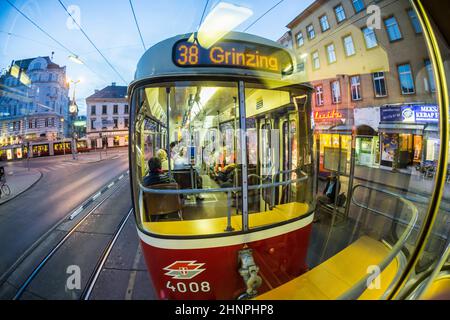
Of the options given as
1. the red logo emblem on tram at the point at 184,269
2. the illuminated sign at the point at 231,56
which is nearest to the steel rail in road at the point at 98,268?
the red logo emblem on tram at the point at 184,269

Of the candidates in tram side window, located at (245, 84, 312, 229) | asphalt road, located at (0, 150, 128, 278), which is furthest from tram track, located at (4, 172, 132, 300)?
tram side window, located at (245, 84, 312, 229)

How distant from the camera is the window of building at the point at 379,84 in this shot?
4137 mm

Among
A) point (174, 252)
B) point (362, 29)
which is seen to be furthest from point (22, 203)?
point (362, 29)

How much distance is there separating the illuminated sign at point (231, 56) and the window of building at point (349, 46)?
2201 millimetres

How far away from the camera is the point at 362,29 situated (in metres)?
2.82

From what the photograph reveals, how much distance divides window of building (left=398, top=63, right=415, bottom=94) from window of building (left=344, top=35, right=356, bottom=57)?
76 cm

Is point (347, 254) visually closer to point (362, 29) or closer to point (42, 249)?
point (362, 29)

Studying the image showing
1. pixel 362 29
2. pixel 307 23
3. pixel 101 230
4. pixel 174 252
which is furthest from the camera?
pixel 101 230

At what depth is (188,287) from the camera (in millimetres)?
1646

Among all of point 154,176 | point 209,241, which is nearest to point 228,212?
point 209,241

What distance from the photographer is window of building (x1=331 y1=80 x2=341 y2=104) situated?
4.47 m

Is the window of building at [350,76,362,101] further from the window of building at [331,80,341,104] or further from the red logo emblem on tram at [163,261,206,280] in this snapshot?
the red logo emblem on tram at [163,261,206,280]

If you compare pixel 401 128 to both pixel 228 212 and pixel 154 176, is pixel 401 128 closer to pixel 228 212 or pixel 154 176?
pixel 228 212
